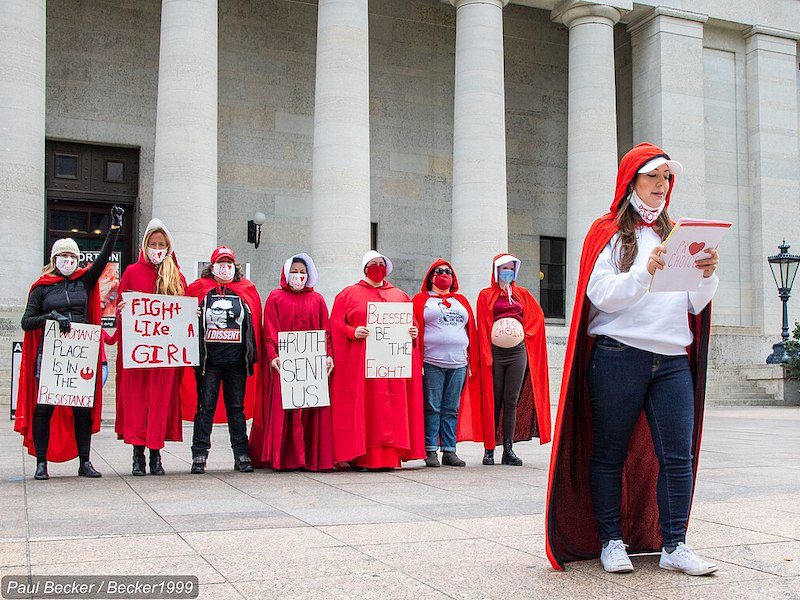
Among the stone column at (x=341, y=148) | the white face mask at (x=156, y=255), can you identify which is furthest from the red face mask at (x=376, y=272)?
the stone column at (x=341, y=148)

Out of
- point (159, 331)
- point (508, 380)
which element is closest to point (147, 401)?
point (159, 331)

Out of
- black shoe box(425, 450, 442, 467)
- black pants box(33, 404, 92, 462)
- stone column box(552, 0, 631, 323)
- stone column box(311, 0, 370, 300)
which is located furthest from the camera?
stone column box(552, 0, 631, 323)

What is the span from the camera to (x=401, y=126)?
29.5 meters

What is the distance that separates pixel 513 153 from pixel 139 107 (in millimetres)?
11886

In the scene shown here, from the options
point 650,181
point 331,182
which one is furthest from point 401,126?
point 650,181

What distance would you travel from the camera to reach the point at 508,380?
404 inches

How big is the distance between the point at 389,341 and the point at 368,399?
0.63 meters

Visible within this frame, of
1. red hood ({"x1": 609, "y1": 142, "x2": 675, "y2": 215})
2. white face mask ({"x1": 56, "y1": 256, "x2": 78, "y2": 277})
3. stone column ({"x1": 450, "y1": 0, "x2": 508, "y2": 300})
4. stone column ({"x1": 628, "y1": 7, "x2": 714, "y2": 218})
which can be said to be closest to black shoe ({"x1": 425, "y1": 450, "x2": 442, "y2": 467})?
white face mask ({"x1": 56, "y1": 256, "x2": 78, "y2": 277})

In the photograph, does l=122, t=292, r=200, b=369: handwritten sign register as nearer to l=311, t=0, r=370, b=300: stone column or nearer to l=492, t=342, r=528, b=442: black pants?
l=492, t=342, r=528, b=442: black pants

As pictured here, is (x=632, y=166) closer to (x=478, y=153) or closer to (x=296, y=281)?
(x=296, y=281)

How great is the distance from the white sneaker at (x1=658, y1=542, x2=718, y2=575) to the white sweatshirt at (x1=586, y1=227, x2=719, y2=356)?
96 cm

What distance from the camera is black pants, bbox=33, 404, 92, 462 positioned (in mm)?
8422

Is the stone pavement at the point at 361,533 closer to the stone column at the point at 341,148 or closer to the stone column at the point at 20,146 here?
the stone column at the point at 20,146

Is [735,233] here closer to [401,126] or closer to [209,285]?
[401,126]
